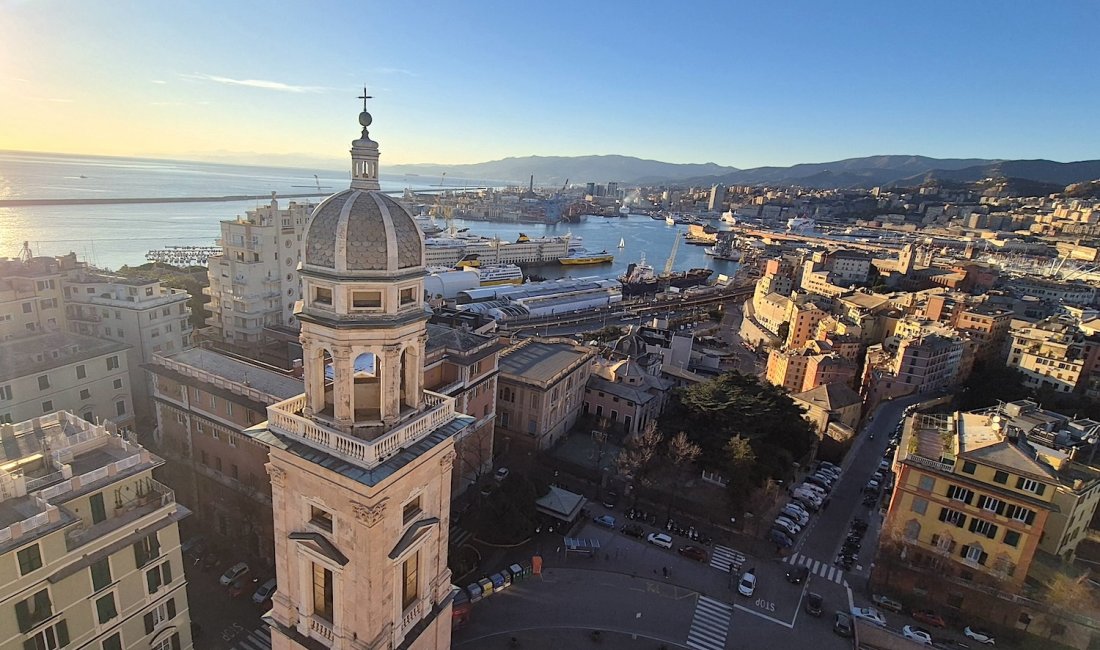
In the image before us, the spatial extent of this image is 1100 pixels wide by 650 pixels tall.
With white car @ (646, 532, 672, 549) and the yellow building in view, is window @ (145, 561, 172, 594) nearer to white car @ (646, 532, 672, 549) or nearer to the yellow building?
white car @ (646, 532, 672, 549)

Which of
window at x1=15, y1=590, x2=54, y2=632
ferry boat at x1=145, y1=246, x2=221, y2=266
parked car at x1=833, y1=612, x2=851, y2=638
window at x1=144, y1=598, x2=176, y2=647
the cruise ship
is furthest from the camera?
the cruise ship

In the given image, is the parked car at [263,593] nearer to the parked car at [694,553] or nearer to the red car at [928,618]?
the parked car at [694,553]

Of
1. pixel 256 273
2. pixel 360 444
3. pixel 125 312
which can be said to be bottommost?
pixel 125 312

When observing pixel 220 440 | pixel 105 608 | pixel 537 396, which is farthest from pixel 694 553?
pixel 220 440

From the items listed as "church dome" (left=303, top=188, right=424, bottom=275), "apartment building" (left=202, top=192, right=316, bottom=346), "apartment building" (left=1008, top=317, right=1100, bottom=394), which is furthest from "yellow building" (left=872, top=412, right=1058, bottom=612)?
"apartment building" (left=202, top=192, right=316, bottom=346)

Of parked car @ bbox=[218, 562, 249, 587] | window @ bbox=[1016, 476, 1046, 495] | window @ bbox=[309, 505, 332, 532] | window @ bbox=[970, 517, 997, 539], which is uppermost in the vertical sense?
window @ bbox=[309, 505, 332, 532]

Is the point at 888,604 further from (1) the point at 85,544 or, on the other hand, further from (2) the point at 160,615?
(1) the point at 85,544
